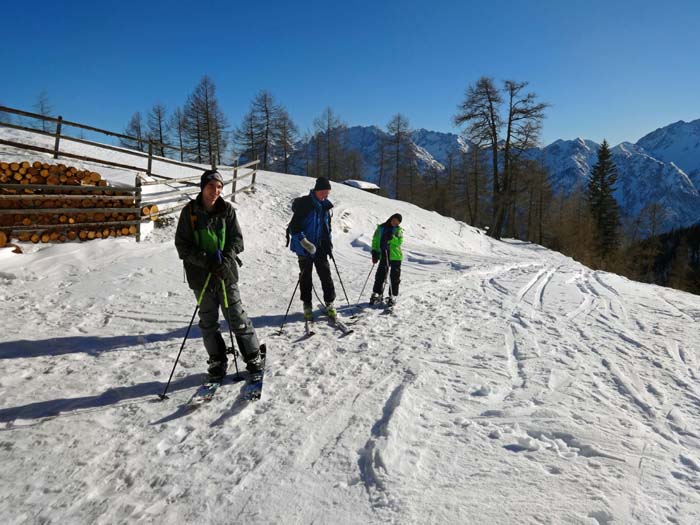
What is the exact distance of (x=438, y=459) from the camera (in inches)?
108

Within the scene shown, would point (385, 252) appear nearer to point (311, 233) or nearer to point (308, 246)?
point (311, 233)

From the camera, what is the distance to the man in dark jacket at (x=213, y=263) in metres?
3.70

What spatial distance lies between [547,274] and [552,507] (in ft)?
29.8

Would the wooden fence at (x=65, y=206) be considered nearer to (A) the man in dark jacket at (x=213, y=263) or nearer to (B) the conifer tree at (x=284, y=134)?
(A) the man in dark jacket at (x=213, y=263)

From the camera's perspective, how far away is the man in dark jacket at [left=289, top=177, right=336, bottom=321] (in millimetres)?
5574

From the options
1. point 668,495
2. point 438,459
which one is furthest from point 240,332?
point 668,495

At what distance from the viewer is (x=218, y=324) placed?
3.80 metres

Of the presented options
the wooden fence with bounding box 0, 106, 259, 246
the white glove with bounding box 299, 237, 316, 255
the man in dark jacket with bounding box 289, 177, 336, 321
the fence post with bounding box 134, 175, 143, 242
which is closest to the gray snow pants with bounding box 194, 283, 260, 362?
the white glove with bounding box 299, 237, 316, 255

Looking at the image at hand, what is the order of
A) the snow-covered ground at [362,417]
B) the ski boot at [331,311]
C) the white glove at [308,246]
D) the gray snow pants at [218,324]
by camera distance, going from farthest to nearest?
the ski boot at [331,311], the white glove at [308,246], the gray snow pants at [218,324], the snow-covered ground at [362,417]

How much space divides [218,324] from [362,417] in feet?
5.87

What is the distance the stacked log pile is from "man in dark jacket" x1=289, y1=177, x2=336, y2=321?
21.5 feet

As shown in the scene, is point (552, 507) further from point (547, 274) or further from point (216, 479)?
point (547, 274)

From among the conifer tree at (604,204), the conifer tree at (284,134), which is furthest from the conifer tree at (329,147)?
the conifer tree at (604,204)

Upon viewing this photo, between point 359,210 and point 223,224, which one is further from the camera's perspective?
point 359,210
